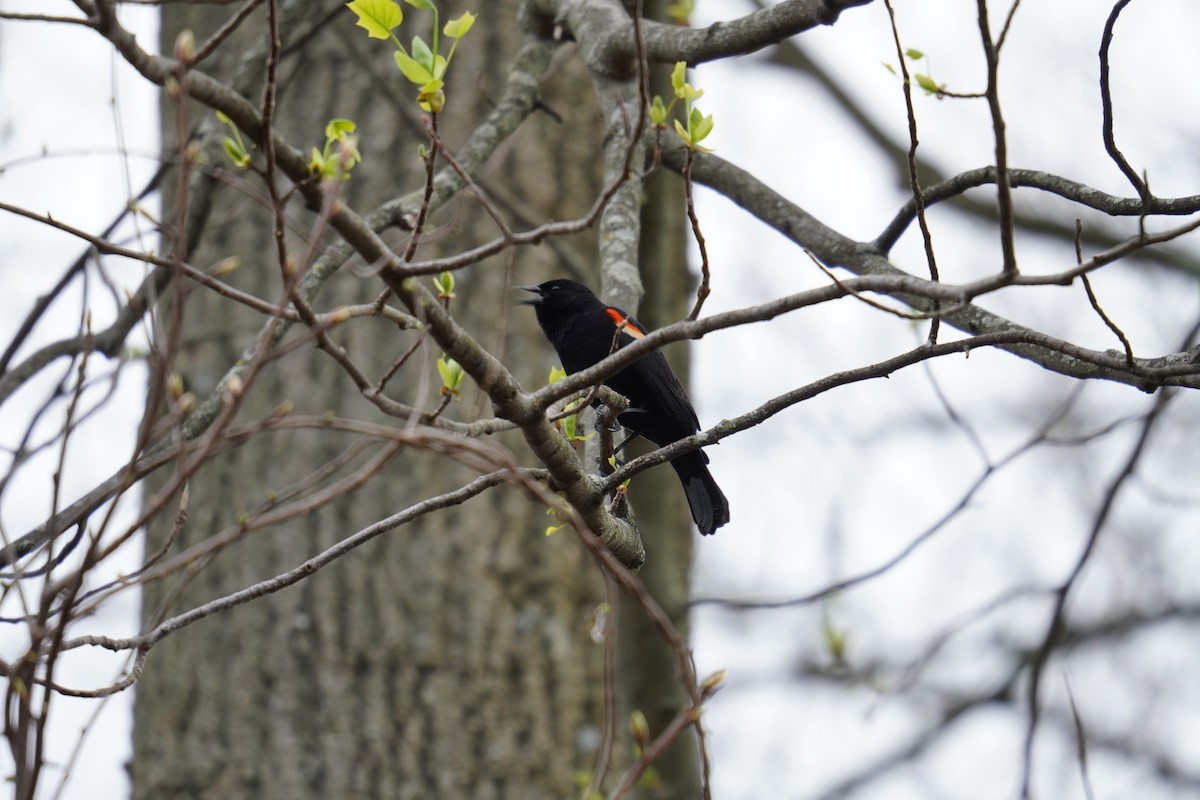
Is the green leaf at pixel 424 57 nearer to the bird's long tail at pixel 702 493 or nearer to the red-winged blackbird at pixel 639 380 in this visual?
the red-winged blackbird at pixel 639 380

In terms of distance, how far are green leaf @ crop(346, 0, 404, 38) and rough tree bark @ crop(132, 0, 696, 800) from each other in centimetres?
223

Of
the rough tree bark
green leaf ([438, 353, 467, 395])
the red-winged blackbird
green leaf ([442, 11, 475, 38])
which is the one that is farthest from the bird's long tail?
green leaf ([442, 11, 475, 38])

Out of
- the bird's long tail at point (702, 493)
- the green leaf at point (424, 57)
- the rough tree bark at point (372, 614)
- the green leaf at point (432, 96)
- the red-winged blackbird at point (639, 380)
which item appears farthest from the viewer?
the rough tree bark at point (372, 614)

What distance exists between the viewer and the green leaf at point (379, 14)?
2342 millimetres

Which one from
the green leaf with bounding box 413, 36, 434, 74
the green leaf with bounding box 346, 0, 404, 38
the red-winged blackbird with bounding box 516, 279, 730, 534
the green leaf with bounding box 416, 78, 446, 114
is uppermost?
the red-winged blackbird with bounding box 516, 279, 730, 534

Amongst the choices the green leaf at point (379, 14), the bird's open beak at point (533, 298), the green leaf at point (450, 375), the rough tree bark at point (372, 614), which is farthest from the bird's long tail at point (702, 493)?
the green leaf at point (379, 14)

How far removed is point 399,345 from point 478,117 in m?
1.18

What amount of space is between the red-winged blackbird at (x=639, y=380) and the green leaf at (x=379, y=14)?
5.14 feet

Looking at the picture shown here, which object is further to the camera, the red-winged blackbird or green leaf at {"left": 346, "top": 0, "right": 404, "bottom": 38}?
the red-winged blackbird

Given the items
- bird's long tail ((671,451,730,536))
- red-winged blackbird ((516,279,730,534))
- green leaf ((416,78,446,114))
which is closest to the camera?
green leaf ((416,78,446,114))

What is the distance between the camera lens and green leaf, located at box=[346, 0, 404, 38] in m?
2.34

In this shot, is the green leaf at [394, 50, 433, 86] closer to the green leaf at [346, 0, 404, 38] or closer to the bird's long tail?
the green leaf at [346, 0, 404, 38]

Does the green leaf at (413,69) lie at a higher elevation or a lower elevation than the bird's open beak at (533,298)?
lower

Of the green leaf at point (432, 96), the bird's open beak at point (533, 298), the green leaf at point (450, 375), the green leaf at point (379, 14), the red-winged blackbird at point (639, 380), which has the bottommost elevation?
the green leaf at point (450, 375)
